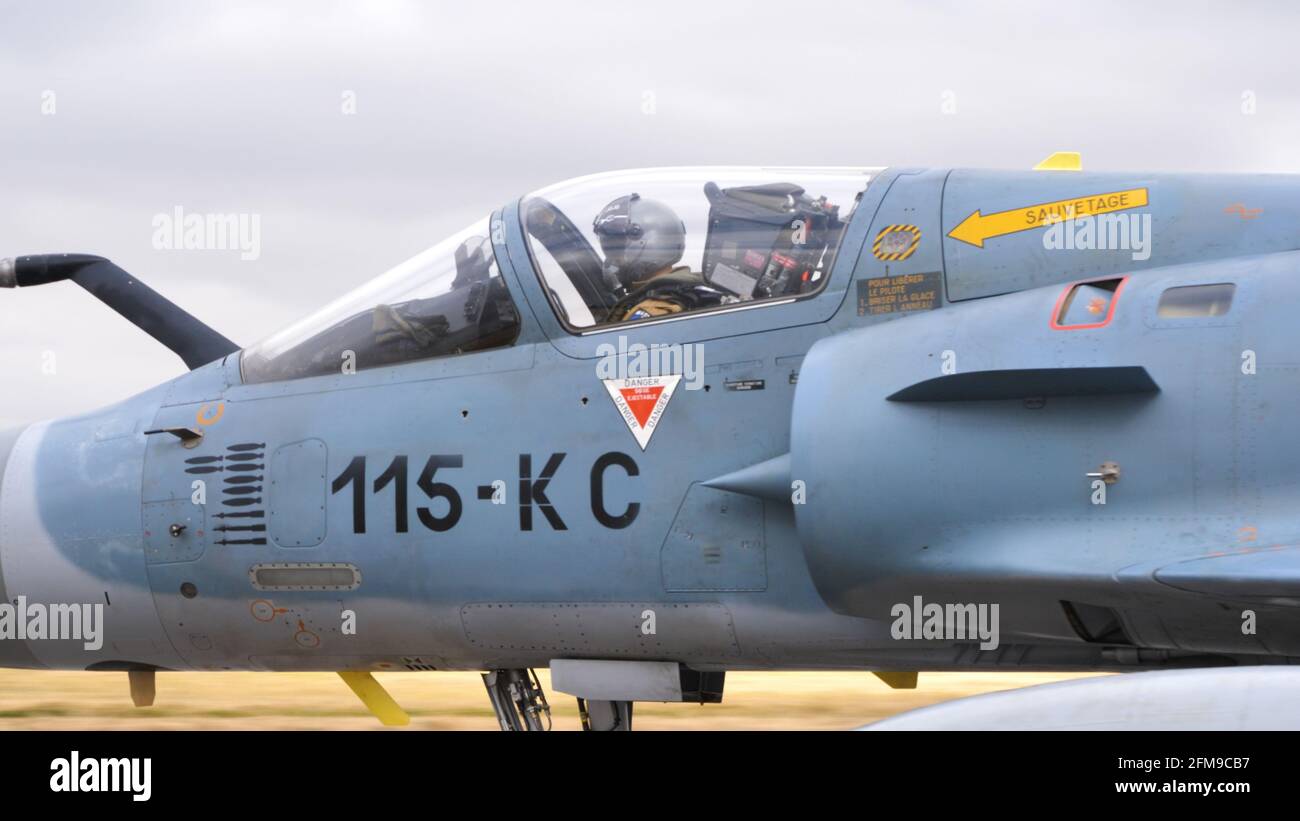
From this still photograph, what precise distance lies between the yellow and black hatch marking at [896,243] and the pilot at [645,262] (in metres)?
0.64

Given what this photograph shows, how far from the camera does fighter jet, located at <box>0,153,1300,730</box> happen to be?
467cm

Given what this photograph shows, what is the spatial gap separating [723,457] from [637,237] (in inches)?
41.8

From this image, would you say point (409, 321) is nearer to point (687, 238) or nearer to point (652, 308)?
point (652, 308)

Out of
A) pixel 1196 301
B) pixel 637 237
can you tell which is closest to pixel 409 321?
pixel 637 237

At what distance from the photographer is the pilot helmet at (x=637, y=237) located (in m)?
5.73

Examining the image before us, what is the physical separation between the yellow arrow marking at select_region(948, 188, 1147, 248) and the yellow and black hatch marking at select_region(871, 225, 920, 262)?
14 centimetres

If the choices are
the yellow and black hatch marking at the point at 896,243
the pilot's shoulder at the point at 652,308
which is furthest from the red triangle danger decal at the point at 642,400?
the yellow and black hatch marking at the point at 896,243

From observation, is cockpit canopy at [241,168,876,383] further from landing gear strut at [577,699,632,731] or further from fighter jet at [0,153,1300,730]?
landing gear strut at [577,699,632,731]

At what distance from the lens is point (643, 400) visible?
543cm

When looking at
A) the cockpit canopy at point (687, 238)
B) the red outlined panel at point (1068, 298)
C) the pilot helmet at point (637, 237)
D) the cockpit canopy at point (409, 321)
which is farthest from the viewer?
the cockpit canopy at point (409, 321)

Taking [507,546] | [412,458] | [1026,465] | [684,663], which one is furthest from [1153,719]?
[412,458]

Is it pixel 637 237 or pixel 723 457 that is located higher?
pixel 637 237

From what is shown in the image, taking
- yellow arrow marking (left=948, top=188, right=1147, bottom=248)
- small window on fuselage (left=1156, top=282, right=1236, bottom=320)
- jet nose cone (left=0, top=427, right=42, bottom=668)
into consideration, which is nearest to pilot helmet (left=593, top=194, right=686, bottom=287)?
yellow arrow marking (left=948, top=188, right=1147, bottom=248)

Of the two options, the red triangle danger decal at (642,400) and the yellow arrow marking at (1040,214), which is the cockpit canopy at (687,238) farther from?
the yellow arrow marking at (1040,214)
